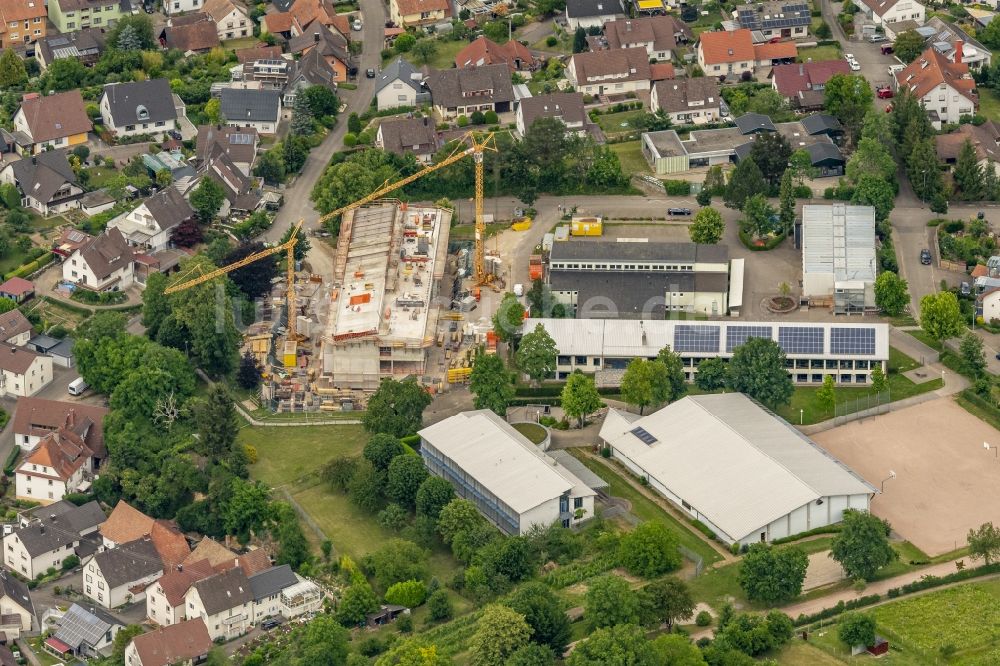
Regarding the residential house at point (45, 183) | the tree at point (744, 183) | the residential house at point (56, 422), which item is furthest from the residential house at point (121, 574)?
the tree at point (744, 183)

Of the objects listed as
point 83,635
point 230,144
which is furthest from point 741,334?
point 230,144

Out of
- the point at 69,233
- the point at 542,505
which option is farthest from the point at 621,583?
the point at 69,233

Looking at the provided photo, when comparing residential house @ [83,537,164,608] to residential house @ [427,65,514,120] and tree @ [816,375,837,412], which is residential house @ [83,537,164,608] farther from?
residential house @ [427,65,514,120]

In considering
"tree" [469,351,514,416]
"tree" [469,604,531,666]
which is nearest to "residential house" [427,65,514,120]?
"tree" [469,351,514,416]

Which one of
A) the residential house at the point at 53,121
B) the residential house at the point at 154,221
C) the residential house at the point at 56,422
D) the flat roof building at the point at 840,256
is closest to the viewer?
the residential house at the point at 56,422

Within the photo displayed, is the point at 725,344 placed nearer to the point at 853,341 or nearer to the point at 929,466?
the point at 853,341

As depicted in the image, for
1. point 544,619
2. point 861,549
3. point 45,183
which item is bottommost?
point 45,183

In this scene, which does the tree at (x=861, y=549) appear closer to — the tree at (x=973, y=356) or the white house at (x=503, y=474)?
the white house at (x=503, y=474)
